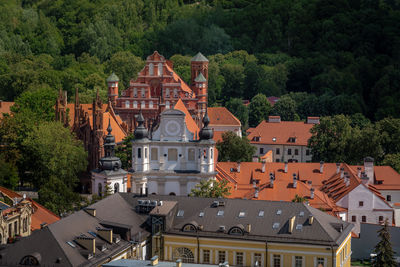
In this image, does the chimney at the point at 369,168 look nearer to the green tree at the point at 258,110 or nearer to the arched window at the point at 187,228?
the arched window at the point at 187,228

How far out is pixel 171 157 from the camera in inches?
2719

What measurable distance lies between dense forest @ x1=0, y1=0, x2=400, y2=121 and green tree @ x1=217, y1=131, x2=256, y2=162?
29.9 meters

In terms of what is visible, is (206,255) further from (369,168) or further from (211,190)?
(369,168)

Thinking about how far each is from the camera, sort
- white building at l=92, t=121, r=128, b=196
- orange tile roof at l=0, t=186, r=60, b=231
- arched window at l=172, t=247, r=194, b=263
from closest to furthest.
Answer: arched window at l=172, t=247, r=194, b=263 < orange tile roof at l=0, t=186, r=60, b=231 < white building at l=92, t=121, r=128, b=196

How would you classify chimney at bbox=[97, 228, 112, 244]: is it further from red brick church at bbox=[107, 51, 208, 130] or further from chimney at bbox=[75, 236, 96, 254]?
red brick church at bbox=[107, 51, 208, 130]

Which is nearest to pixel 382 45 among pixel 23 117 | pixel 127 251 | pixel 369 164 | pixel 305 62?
pixel 305 62

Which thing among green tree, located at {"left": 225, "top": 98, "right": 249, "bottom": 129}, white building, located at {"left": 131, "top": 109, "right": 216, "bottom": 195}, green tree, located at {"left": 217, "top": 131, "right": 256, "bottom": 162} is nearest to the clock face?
white building, located at {"left": 131, "top": 109, "right": 216, "bottom": 195}

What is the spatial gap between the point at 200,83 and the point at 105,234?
47.6 m

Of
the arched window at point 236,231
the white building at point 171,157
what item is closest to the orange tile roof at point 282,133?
the white building at point 171,157

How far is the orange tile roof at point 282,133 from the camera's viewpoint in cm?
10025

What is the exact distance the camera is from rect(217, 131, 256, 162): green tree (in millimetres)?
84250

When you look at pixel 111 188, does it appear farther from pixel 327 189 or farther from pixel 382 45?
pixel 382 45

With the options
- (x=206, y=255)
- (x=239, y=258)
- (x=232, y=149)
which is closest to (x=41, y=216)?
(x=206, y=255)

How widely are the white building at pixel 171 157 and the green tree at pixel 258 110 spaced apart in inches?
2026
